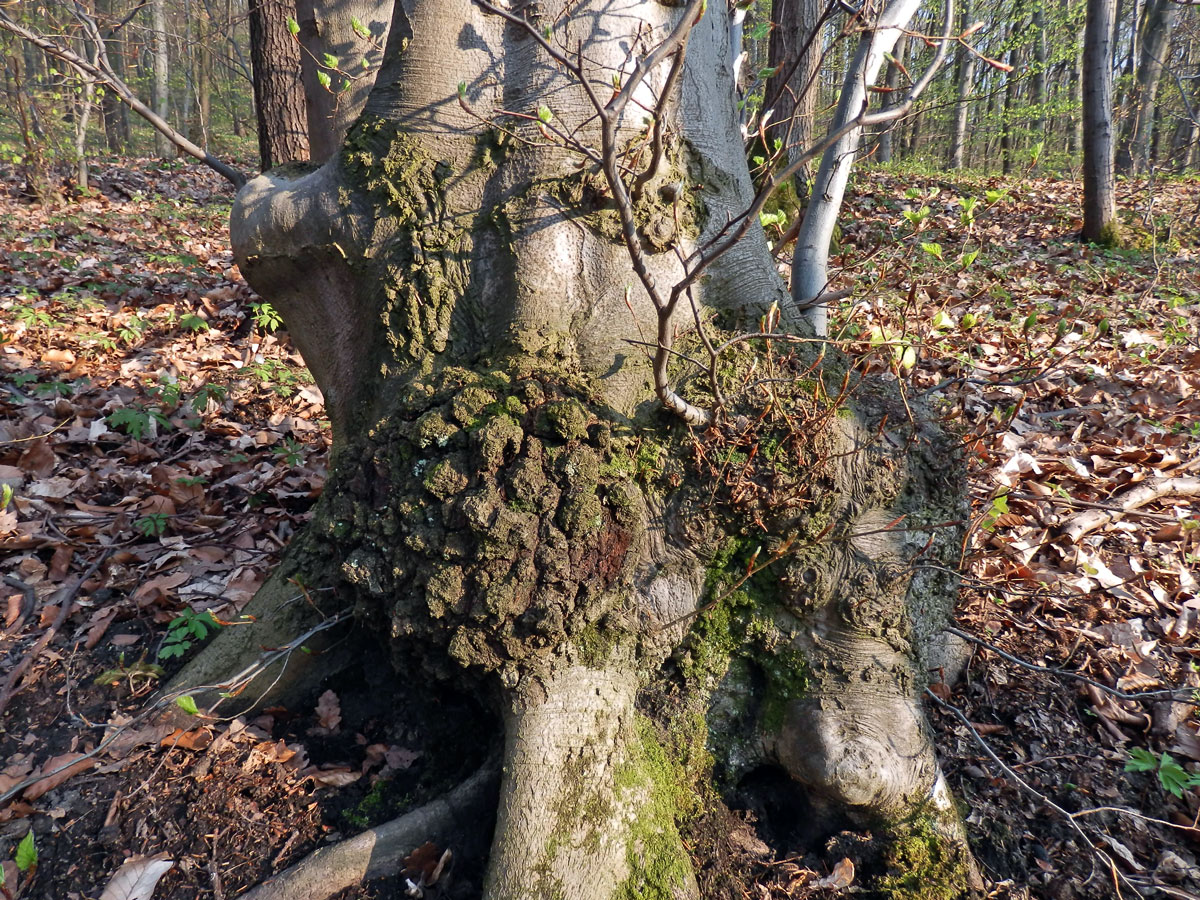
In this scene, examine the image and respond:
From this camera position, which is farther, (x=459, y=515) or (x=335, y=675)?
(x=335, y=675)

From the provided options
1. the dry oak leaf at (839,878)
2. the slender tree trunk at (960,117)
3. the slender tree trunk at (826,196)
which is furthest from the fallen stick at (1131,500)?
→ the slender tree trunk at (960,117)

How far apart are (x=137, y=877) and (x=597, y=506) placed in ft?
5.65

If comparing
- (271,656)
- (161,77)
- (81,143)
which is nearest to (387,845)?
(271,656)

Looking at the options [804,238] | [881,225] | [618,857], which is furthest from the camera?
[881,225]

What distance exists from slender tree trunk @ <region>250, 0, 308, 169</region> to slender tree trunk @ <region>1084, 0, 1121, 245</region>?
8530mm

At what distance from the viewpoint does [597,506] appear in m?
2.02

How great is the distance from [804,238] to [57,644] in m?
3.47

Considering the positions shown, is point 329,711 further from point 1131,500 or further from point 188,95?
point 188,95

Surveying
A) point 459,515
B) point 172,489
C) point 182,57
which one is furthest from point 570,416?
point 182,57

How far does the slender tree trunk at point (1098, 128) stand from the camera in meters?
7.77

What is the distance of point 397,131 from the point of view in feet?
7.90

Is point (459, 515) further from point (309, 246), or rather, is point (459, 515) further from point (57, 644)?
point (57, 644)

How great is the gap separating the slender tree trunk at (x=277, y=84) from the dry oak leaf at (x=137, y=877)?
5.52m

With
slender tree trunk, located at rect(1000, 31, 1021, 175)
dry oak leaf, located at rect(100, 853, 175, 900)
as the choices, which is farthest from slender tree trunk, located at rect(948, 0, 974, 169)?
dry oak leaf, located at rect(100, 853, 175, 900)
